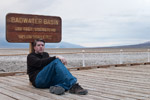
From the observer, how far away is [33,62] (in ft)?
15.3

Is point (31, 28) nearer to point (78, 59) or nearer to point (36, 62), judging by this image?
point (36, 62)

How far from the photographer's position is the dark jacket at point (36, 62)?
180 inches

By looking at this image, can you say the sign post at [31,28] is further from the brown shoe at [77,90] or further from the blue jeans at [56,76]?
the brown shoe at [77,90]

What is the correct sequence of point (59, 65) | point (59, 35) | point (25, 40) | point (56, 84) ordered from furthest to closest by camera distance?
1. point (59, 35)
2. point (25, 40)
3. point (56, 84)
4. point (59, 65)

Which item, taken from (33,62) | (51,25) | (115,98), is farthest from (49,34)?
(115,98)

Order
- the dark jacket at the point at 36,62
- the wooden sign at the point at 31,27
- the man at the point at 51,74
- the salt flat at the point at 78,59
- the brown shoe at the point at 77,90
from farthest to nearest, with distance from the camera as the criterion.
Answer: the salt flat at the point at 78,59
the wooden sign at the point at 31,27
the dark jacket at the point at 36,62
the man at the point at 51,74
the brown shoe at the point at 77,90

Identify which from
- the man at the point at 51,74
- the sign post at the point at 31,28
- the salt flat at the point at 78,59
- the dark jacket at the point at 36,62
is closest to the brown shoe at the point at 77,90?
the man at the point at 51,74

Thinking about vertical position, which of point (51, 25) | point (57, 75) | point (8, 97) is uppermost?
point (51, 25)

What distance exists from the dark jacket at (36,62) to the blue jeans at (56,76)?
114 millimetres

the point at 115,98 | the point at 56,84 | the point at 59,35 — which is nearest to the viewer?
the point at 115,98

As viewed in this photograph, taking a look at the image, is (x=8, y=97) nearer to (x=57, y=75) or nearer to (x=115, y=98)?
(x=57, y=75)

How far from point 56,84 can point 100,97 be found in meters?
0.97

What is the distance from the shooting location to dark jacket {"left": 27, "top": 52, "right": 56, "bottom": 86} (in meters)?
4.57

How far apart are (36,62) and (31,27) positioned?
1.20 meters
